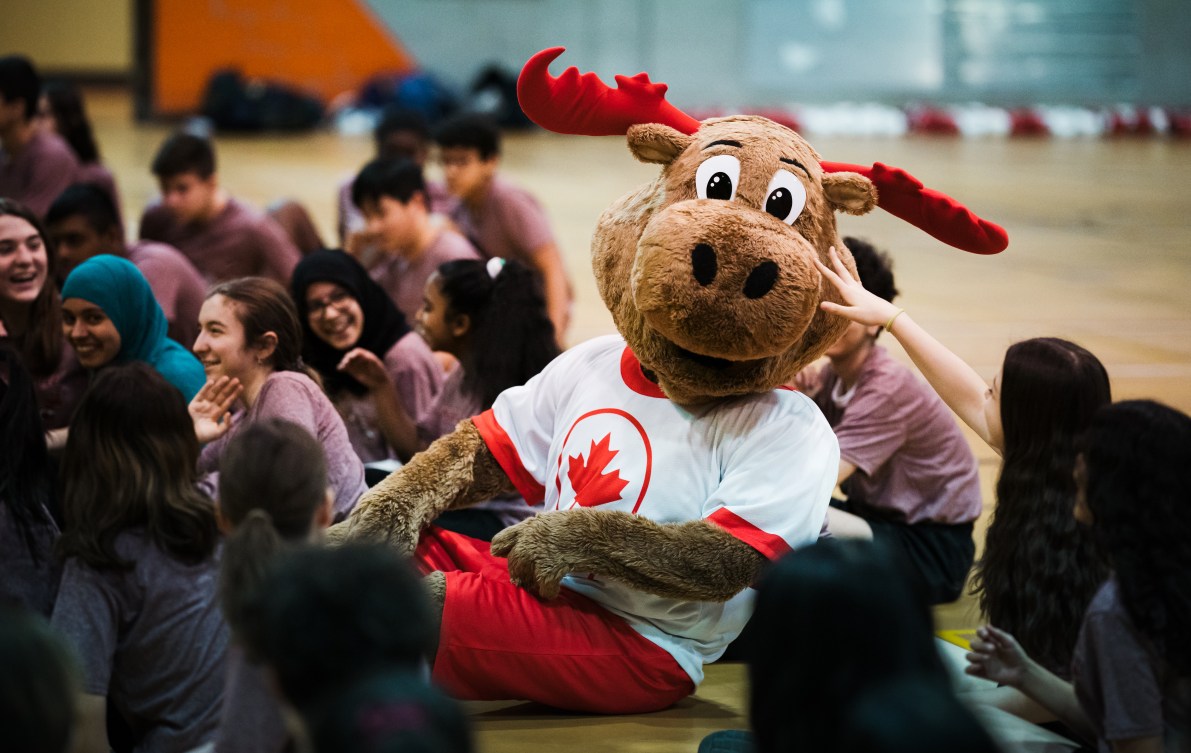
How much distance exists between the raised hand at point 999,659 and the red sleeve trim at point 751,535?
0.45 meters

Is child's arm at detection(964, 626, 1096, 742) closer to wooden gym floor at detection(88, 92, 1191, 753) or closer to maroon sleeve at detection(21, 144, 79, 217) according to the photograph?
wooden gym floor at detection(88, 92, 1191, 753)

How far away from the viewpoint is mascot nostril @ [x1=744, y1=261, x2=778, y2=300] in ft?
8.87

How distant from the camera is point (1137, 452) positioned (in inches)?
87.7

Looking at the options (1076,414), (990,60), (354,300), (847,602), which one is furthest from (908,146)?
(847,602)

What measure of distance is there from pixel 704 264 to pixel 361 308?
1.86 metres

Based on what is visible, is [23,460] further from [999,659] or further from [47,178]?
[47,178]

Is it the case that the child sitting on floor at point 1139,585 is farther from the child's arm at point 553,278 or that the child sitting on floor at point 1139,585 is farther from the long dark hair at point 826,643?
the child's arm at point 553,278

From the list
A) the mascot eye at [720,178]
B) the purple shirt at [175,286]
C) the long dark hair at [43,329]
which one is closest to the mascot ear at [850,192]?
the mascot eye at [720,178]

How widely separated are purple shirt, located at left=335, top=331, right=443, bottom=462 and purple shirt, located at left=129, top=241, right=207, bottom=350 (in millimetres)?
1160

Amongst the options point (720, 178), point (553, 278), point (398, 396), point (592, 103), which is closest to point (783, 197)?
point (720, 178)

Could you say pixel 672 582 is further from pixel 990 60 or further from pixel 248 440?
pixel 990 60

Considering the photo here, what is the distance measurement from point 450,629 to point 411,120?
511 cm

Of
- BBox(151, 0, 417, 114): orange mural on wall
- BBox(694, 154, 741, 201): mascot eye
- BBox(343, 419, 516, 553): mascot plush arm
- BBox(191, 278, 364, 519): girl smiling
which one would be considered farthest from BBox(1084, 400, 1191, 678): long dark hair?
BBox(151, 0, 417, 114): orange mural on wall

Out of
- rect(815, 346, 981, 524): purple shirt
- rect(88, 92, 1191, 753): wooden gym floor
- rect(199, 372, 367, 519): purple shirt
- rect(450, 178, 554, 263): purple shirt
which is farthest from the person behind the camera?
rect(450, 178, 554, 263): purple shirt
